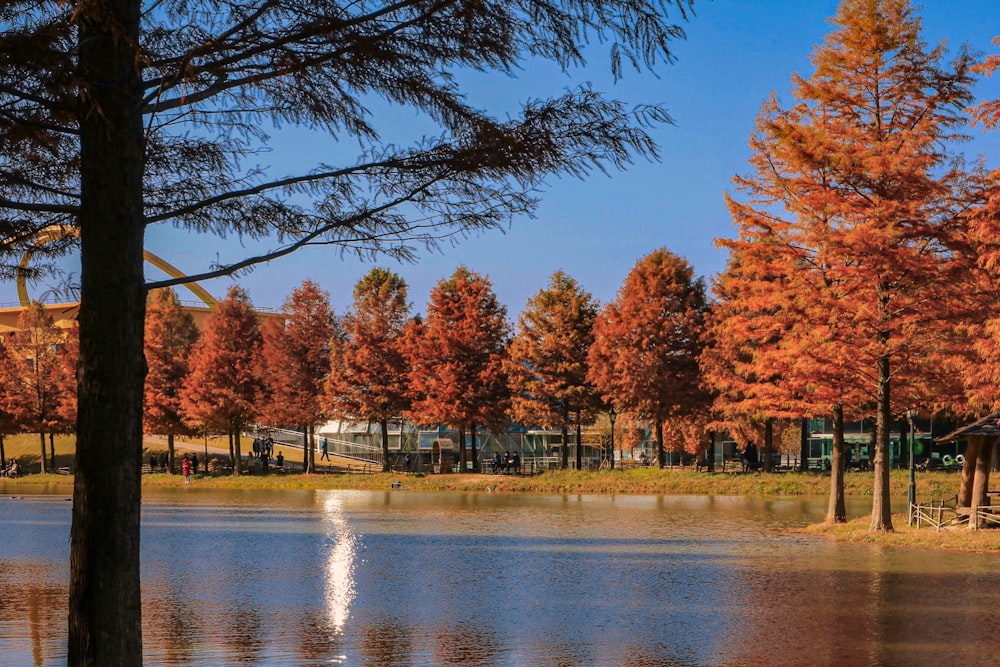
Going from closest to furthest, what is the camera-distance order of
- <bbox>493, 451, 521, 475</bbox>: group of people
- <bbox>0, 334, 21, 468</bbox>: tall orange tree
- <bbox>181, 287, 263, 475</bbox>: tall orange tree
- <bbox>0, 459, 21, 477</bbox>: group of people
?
<bbox>493, 451, 521, 475</bbox>: group of people → <bbox>181, 287, 263, 475</bbox>: tall orange tree → <bbox>0, 334, 21, 468</bbox>: tall orange tree → <bbox>0, 459, 21, 477</bbox>: group of people

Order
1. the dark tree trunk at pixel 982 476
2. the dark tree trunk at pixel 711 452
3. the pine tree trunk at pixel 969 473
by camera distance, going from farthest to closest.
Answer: the dark tree trunk at pixel 711 452
the pine tree trunk at pixel 969 473
the dark tree trunk at pixel 982 476

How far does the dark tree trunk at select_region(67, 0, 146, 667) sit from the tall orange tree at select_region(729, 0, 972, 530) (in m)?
21.1

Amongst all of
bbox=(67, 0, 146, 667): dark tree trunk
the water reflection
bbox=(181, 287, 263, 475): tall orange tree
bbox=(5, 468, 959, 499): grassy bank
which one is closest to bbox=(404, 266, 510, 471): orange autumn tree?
bbox=(5, 468, 959, 499): grassy bank

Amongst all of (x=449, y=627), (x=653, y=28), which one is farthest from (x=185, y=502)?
(x=653, y=28)

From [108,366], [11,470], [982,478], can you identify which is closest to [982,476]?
[982,478]

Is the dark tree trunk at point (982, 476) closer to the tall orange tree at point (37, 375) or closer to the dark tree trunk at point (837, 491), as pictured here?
the dark tree trunk at point (837, 491)

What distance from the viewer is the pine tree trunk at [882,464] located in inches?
1055

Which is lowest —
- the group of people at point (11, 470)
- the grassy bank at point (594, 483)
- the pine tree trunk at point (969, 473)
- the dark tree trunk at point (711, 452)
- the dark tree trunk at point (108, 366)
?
the group of people at point (11, 470)

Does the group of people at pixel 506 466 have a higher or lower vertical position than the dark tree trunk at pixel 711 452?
lower

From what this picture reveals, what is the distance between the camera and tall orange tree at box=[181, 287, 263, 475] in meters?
59.9

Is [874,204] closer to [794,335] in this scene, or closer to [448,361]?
[794,335]

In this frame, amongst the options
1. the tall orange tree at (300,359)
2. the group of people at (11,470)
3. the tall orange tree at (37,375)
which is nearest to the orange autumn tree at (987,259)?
the tall orange tree at (300,359)

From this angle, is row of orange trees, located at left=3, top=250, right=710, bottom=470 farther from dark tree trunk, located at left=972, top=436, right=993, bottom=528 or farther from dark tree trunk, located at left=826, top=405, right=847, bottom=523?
dark tree trunk, located at left=972, top=436, right=993, bottom=528

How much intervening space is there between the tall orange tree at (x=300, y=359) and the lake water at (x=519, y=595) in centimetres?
2739
